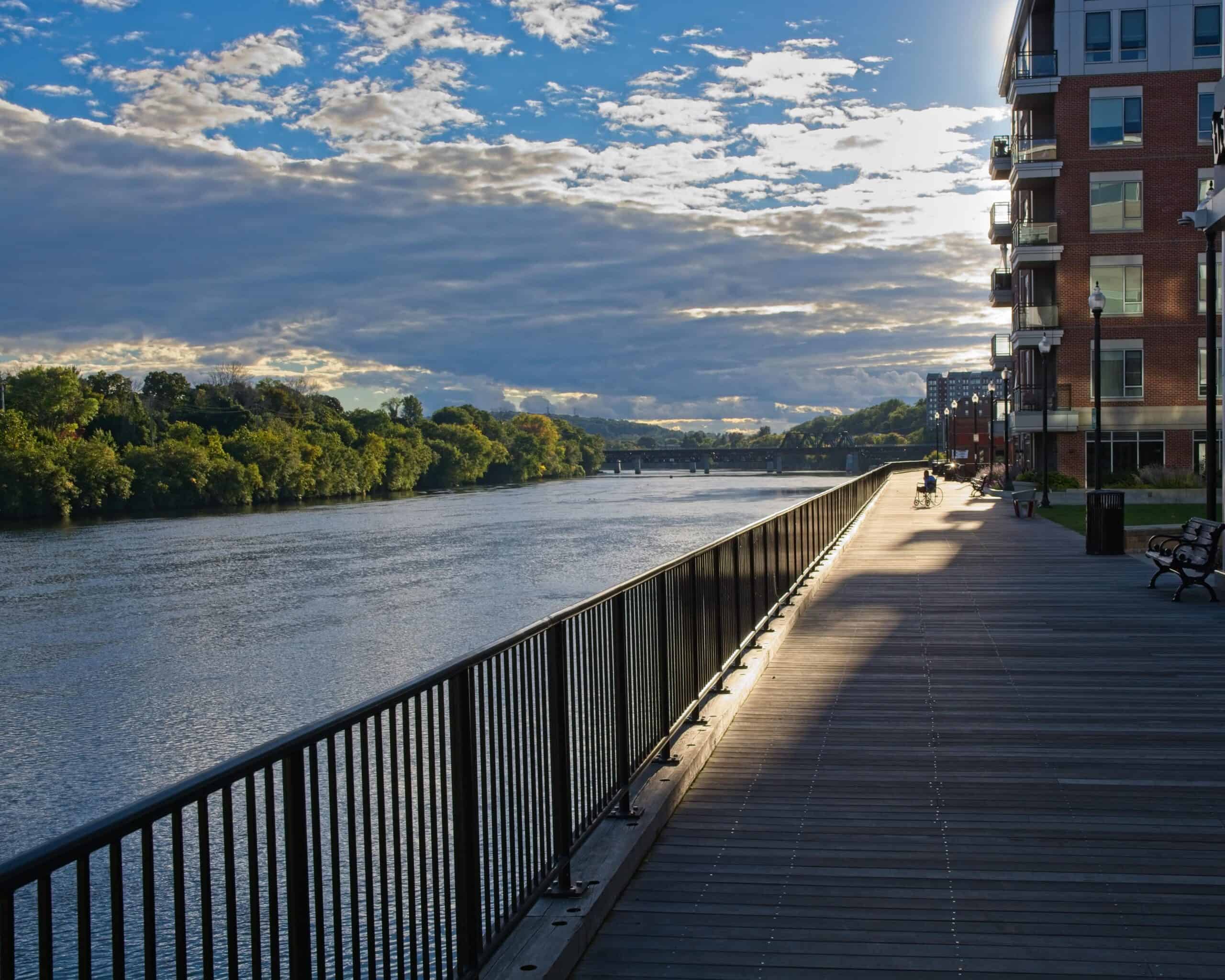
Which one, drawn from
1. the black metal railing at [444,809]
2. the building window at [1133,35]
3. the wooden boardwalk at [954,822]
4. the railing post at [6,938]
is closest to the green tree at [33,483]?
the building window at [1133,35]

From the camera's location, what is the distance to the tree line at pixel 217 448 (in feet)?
276

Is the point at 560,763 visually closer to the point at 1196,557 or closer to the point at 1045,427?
the point at 1196,557

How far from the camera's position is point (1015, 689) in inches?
387

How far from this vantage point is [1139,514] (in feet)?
106

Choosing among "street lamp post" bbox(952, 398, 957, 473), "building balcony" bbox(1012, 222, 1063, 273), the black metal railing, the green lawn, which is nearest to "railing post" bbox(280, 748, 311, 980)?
the black metal railing

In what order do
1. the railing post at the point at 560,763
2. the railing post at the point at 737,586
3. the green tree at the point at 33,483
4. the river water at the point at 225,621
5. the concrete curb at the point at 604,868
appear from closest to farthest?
the concrete curb at the point at 604,868
the railing post at the point at 560,763
the railing post at the point at 737,586
the river water at the point at 225,621
the green tree at the point at 33,483

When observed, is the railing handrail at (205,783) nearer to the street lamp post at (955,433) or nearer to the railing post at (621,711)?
the railing post at (621,711)

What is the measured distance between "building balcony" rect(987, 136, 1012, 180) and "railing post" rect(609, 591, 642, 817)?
175 feet

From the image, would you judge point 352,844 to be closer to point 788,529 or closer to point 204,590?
point 788,529

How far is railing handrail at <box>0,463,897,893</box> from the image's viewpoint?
7.19 feet

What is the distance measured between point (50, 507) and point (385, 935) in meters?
85.1

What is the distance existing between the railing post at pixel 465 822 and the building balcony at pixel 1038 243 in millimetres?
48050

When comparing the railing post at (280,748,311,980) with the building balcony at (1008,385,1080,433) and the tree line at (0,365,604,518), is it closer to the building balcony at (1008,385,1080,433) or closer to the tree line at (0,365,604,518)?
the building balcony at (1008,385,1080,433)

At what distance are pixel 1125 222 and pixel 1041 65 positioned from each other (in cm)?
692
